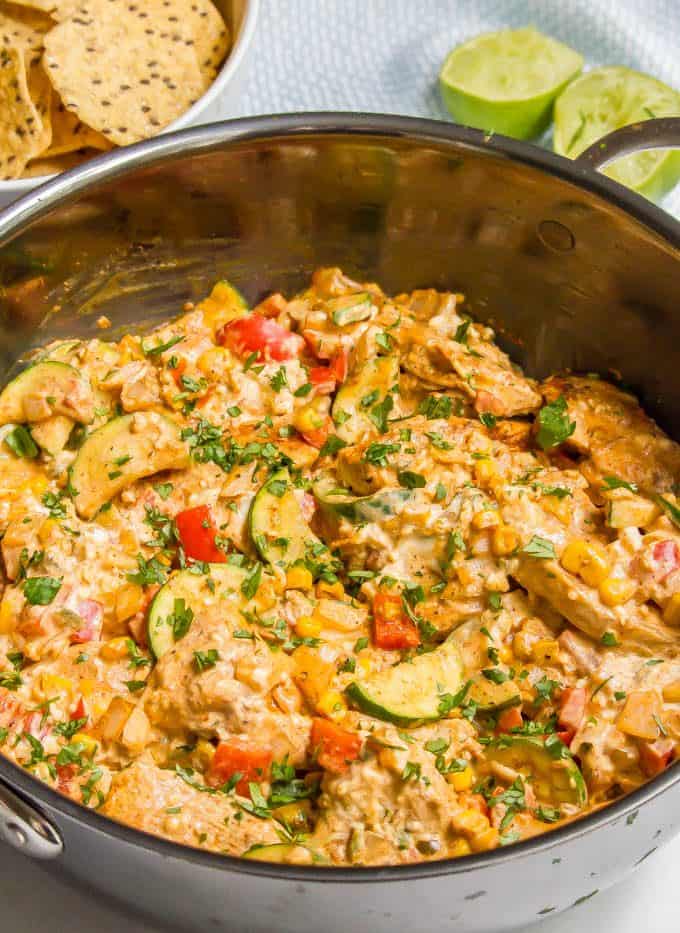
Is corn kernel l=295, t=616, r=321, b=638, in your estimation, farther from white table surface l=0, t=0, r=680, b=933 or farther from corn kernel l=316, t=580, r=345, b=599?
white table surface l=0, t=0, r=680, b=933

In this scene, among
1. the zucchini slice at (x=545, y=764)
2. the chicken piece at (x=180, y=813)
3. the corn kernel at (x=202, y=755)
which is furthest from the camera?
the corn kernel at (x=202, y=755)

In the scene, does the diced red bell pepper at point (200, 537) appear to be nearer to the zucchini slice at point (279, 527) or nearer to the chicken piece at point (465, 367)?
the zucchini slice at point (279, 527)

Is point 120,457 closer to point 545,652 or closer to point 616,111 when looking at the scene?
point 545,652

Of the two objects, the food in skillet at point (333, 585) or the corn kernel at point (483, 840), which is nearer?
the corn kernel at point (483, 840)

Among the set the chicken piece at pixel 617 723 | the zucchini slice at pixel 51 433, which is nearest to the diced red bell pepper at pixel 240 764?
the chicken piece at pixel 617 723

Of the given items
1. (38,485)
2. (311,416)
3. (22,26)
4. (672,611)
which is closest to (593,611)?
(672,611)

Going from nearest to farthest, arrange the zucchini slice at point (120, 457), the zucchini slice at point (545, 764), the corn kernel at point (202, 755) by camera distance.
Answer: the zucchini slice at point (545, 764) < the corn kernel at point (202, 755) < the zucchini slice at point (120, 457)
